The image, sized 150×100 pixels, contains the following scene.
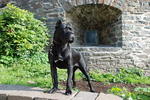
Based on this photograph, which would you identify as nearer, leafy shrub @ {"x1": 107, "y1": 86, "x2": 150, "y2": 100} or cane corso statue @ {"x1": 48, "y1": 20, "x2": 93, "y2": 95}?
cane corso statue @ {"x1": 48, "y1": 20, "x2": 93, "y2": 95}

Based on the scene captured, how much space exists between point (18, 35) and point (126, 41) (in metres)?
2.90

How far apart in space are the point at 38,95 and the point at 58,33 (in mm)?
748

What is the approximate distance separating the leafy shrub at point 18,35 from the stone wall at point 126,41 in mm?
855

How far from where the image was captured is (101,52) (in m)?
6.43

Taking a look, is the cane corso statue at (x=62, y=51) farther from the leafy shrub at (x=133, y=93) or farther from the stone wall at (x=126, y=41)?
the stone wall at (x=126, y=41)

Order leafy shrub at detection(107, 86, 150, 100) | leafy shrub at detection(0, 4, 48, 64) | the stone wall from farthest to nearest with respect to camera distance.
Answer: the stone wall, leafy shrub at detection(0, 4, 48, 64), leafy shrub at detection(107, 86, 150, 100)

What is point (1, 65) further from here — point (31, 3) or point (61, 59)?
point (61, 59)

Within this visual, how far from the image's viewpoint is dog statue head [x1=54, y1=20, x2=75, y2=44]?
8.73ft

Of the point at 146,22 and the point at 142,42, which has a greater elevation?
the point at 146,22

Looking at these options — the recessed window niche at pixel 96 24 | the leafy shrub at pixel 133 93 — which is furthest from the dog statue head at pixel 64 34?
the recessed window niche at pixel 96 24

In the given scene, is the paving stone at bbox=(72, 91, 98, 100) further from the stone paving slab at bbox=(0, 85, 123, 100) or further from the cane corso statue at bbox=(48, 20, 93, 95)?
the cane corso statue at bbox=(48, 20, 93, 95)

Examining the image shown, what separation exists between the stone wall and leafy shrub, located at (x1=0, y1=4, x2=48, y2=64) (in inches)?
33.6

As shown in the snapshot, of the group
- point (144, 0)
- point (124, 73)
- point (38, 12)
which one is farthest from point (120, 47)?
point (38, 12)

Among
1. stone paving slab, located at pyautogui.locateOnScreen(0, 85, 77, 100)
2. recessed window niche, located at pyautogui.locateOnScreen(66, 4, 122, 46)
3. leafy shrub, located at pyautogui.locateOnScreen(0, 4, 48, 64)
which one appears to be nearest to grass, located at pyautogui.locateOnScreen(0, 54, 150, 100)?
leafy shrub, located at pyautogui.locateOnScreen(0, 4, 48, 64)
